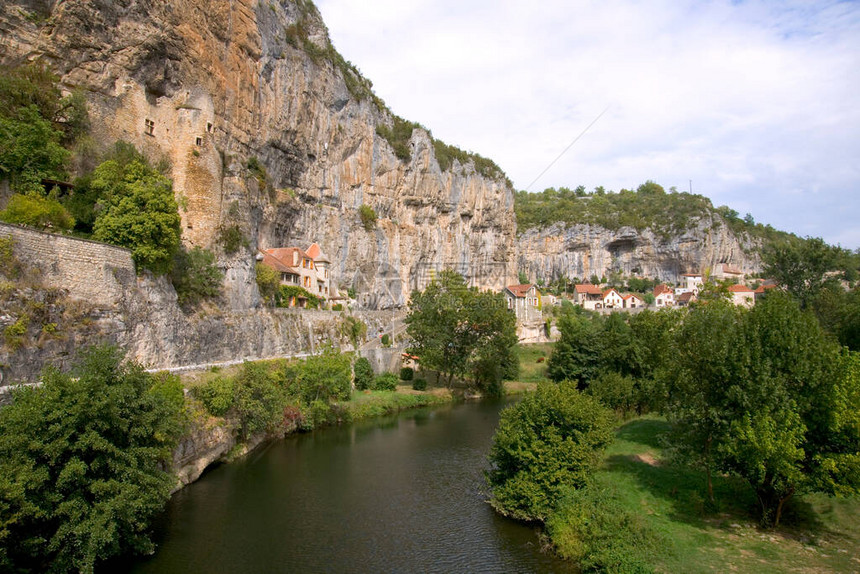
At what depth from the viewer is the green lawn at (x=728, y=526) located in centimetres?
1208

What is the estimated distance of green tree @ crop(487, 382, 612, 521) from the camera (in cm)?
1641

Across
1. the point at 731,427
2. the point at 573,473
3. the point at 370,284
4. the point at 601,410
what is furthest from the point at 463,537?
the point at 370,284

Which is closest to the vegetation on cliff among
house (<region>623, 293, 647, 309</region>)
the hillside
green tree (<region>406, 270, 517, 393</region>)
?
the hillside

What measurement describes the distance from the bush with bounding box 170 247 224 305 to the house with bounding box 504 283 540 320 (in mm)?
48234

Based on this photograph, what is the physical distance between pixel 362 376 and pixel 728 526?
87.7ft

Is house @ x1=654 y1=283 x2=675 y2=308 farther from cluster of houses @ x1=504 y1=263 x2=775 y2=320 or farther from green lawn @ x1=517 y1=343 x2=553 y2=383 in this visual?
green lawn @ x1=517 y1=343 x2=553 y2=383

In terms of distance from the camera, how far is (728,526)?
14211 mm

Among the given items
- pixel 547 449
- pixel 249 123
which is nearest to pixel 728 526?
pixel 547 449

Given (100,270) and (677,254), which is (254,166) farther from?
(677,254)

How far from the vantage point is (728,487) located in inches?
657

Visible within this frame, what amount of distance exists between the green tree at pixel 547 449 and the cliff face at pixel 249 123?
65.1 feet

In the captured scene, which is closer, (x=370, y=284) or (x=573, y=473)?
(x=573, y=473)

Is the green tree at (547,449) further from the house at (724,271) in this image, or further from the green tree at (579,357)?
the house at (724,271)

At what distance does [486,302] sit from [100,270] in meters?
28.6
